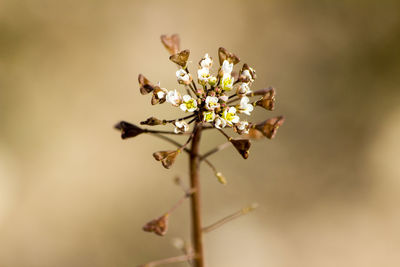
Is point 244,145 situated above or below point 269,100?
below

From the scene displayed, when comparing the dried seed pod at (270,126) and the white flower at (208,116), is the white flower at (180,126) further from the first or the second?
the dried seed pod at (270,126)

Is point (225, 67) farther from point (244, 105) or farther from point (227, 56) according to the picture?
point (244, 105)

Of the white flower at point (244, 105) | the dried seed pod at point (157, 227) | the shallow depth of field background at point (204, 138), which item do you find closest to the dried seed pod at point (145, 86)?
the white flower at point (244, 105)

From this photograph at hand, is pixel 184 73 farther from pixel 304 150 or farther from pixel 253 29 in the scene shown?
pixel 253 29

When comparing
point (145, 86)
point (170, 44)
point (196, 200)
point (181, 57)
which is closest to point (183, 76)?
point (181, 57)

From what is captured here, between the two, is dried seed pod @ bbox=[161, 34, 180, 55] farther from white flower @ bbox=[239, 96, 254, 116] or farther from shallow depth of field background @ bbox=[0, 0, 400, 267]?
shallow depth of field background @ bbox=[0, 0, 400, 267]

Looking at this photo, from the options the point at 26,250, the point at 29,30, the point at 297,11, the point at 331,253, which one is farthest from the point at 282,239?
the point at 29,30

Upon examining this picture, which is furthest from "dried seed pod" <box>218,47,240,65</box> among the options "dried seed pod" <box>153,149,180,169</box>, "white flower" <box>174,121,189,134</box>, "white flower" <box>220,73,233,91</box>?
"dried seed pod" <box>153,149,180,169</box>
